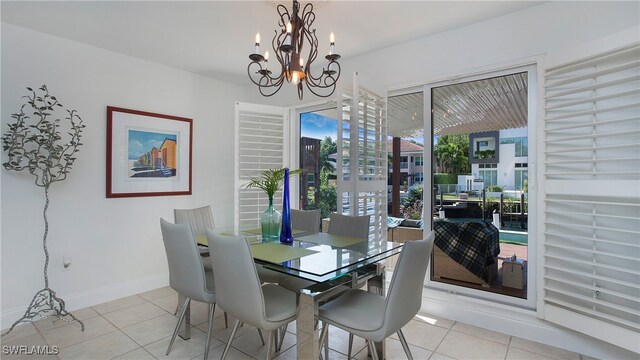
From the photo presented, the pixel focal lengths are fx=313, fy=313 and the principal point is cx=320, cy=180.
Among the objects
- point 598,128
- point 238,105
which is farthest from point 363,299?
point 238,105

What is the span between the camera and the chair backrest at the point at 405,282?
1.55 metres

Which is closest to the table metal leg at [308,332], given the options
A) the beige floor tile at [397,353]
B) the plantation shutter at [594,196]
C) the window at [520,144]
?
the beige floor tile at [397,353]

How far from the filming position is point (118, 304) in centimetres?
320

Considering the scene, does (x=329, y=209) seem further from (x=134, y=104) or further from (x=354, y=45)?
(x=134, y=104)

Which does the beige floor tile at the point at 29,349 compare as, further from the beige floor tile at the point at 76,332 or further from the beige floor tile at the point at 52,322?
the beige floor tile at the point at 52,322

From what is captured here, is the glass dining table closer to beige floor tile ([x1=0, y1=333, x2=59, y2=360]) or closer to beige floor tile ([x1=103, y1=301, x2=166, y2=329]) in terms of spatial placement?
beige floor tile ([x1=103, y1=301, x2=166, y2=329])

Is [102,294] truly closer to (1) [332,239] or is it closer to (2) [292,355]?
(2) [292,355]

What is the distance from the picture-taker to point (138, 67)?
350cm

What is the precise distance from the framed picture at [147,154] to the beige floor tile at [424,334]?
2.97 metres

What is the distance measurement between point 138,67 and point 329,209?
2790 millimetres

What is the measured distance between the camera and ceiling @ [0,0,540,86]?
2410mm

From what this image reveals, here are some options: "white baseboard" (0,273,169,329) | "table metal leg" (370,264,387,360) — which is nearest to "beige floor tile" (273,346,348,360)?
"table metal leg" (370,264,387,360)

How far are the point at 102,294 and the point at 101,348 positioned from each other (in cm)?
109

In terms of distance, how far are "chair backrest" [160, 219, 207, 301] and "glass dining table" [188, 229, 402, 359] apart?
0.29 metres
